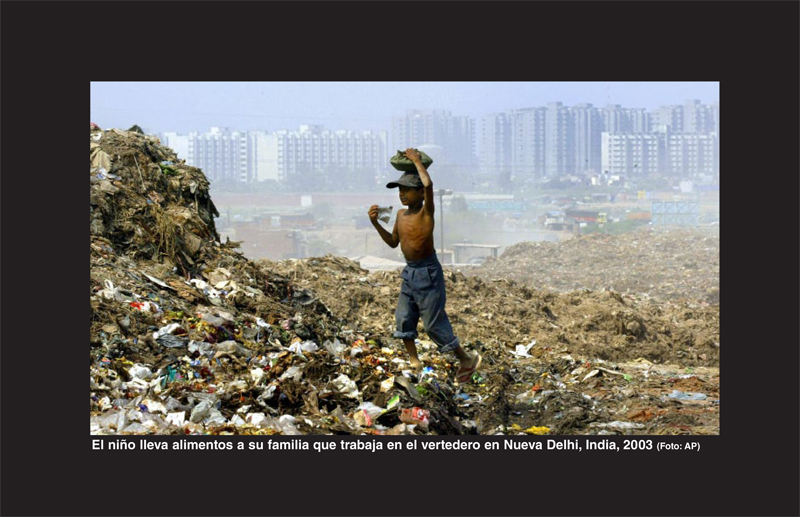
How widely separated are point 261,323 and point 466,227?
19785mm

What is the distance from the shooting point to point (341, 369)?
28.1ft

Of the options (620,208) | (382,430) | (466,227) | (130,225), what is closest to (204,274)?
(130,225)

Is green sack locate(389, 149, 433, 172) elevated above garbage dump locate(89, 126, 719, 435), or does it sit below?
above

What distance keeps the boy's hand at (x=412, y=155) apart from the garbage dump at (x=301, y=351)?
1.88 metres

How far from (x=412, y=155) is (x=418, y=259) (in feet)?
3.02

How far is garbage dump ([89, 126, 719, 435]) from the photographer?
7617 mm

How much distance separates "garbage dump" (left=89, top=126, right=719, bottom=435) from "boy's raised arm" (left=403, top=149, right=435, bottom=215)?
1492 mm

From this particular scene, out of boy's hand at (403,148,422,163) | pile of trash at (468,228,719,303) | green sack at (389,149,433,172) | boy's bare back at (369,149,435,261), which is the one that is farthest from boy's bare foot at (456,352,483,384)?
pile of trash at (468,228,719,303)

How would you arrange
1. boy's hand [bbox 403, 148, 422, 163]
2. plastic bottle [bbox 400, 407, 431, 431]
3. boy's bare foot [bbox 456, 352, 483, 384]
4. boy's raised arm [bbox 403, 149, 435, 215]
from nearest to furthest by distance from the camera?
plastic bottle [bbox 400, 407, 431, 431] → boy's raised arm [bbox 403, 149, 435, 215] → boy's hand [bbox 403, 148, 422, 163] → boy's bare foot [bbox 456, 352, 483, 384]

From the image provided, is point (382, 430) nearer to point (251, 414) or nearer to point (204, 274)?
point (251, 414)

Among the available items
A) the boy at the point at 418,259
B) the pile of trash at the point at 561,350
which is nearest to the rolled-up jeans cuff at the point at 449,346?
the boy at the point at 418,259

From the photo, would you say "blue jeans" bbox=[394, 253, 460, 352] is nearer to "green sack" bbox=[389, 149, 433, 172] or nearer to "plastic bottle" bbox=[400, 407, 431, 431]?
"green sack" bbox=[389, 149, 433, 172]

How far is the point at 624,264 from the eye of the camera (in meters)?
A: 24.3

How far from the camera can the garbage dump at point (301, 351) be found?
7.62 meters
